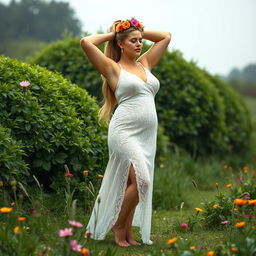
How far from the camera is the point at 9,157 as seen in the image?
13.7ft

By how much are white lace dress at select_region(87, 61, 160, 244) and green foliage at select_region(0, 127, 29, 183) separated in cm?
80

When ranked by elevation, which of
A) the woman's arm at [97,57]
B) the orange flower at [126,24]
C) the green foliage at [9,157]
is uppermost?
the orange flower at [126,24]

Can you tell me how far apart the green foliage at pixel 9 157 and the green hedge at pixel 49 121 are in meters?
0.05

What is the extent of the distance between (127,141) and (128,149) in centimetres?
7

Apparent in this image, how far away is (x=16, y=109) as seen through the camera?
453 cm

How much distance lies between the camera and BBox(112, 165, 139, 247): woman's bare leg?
13.1ft

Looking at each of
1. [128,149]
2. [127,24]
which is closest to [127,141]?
[128,149]

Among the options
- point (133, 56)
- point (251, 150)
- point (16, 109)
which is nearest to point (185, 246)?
point (133, 56)

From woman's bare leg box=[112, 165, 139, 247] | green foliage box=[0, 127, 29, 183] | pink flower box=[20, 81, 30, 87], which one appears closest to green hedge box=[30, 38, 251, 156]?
pink flower box=[20, 81, 30, 87]

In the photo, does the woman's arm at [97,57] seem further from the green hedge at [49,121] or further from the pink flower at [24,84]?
the green hedge at [49,121]

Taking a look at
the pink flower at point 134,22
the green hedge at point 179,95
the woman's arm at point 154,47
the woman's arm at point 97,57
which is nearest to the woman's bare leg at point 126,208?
the woman's arm at point 97,57

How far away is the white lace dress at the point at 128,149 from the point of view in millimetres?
3980

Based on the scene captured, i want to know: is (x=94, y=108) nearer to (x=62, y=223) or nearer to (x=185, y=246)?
(x=62, y=223)

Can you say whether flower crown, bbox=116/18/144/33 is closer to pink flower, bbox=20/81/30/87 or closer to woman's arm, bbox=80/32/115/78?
woman's arm, bbox=80/32/115/78
